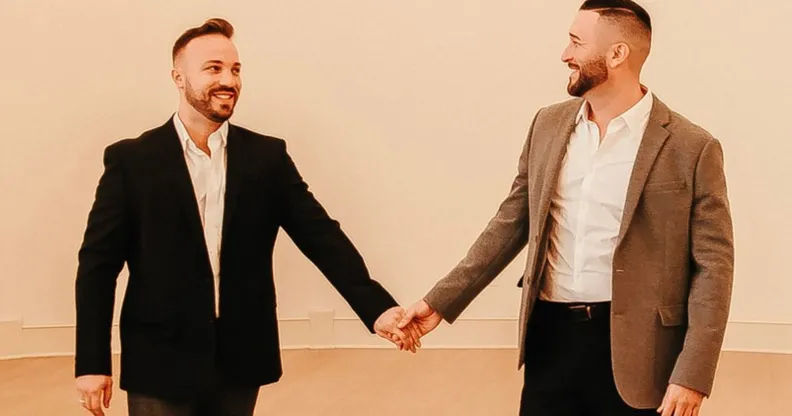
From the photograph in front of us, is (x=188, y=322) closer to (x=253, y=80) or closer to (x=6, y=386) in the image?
(x=6, y=386)

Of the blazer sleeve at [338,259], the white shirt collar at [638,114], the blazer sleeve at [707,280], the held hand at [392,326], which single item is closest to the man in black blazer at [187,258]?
the blazer sleeve at [338,259]

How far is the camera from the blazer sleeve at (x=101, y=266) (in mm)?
2852

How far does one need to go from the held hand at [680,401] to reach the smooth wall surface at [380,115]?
396 cm

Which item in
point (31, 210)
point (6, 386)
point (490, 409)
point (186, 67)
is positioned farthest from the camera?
point (31, 210)

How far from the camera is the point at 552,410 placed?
8.99ft

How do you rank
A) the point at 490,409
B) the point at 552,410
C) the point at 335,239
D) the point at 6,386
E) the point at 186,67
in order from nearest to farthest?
1. the point at 552,410
2. the point at 186,67
3. the point at 335,239
4. the point at 490,409
5. the point at 6,386

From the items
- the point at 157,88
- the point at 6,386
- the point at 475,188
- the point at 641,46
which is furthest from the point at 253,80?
the point at 641,46

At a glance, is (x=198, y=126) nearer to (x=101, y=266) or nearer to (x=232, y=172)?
(x=232, y=172)

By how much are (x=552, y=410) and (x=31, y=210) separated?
4.35 m

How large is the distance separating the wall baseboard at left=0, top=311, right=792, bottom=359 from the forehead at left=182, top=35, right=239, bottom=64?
12.1 feet

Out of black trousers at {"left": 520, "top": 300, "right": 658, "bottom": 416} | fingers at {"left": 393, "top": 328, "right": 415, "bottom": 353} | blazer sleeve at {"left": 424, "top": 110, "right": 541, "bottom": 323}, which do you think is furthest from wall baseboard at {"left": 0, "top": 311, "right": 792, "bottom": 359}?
black trousers at {"left": 520, "top": 300, "right": 658, "bottom": 416}

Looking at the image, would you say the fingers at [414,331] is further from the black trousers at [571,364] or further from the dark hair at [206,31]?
the dark hair at [206,31]

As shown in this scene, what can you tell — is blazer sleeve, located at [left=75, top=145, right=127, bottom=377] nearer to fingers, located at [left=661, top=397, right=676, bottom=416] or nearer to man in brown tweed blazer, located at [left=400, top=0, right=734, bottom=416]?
man in brown tweed blazer, located at [left=400, top=0, right=734, bottom=416]

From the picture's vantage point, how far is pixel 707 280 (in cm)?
260
